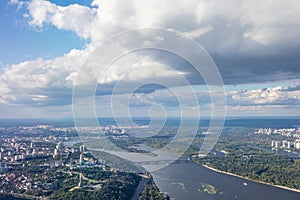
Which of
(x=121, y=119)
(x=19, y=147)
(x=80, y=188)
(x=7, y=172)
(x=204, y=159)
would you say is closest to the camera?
(x=121, y=119)

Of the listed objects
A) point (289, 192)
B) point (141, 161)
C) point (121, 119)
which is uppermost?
point (121, 119)

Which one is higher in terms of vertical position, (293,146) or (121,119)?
(121,119)

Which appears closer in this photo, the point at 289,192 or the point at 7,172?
the point at 289,192

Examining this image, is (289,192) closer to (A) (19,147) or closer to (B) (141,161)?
(B) (141,161)

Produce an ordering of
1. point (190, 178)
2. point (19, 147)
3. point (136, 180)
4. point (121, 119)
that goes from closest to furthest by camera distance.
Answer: point (121, 119)
point (136, 180)
point (190, 178)
point (19, 147)

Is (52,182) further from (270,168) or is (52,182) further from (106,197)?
(270,168)

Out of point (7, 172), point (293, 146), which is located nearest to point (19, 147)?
point (7, 172)
